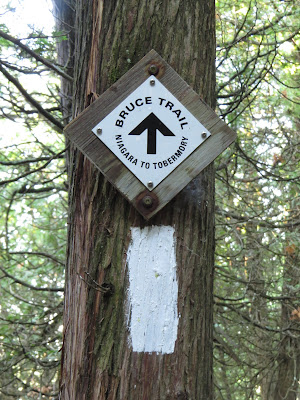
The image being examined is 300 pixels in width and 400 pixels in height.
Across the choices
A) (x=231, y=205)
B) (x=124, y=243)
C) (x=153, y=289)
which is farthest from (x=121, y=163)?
(x=231, y=205)

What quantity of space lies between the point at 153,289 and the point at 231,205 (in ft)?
16.5

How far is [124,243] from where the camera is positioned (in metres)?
1.62

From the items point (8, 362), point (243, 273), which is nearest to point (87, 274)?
point (8, 362)

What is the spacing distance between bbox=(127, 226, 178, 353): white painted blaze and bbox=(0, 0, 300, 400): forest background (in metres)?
2.55

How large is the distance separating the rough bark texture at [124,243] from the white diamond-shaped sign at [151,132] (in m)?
0.12

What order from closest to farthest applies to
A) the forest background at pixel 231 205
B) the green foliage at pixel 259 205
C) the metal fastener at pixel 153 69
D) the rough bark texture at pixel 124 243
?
the rough bark texture at pixel 124 243, the metal fastener at pixel 153 69, the forest background at pixel 231 205, the green foliage at pixel 259 205

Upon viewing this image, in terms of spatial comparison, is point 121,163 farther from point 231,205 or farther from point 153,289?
point 231,205

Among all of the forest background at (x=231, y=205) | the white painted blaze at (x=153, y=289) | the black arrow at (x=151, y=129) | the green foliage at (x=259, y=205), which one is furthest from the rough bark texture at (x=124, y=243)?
the green foliage at (x=259, y=205)

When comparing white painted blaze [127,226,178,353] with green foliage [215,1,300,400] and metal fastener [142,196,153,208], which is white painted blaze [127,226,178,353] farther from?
green foliage [215,1,300,400]

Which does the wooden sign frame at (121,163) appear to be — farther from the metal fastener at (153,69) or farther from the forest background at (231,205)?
the forest background at (231,205)

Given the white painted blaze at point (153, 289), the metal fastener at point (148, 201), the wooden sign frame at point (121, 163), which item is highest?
the wooden sign frame at point (121, 163)

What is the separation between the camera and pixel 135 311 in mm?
1573

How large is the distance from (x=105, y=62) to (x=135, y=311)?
33.3 inches

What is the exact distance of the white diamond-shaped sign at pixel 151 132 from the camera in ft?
5.38
